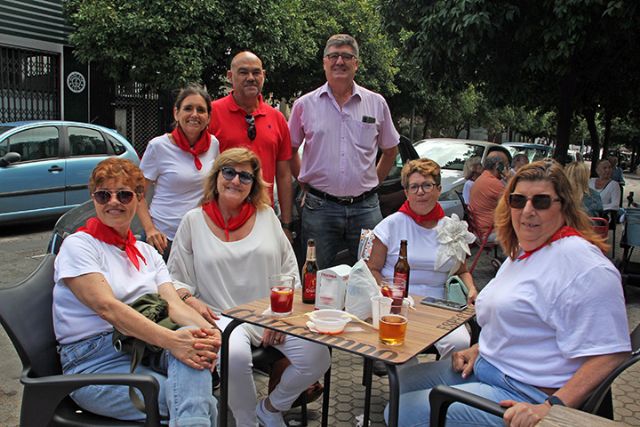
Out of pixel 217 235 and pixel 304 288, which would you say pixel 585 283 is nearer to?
pixel 304 288

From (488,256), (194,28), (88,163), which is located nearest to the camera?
(488,256)

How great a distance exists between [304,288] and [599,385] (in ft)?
4.52

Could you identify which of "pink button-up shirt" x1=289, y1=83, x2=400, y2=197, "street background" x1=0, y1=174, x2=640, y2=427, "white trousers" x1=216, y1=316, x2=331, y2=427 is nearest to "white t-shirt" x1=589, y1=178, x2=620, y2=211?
"street background" x1=0, y1=174, x2=640, y2=427

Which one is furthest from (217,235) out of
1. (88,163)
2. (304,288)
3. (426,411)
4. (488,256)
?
(88,163)

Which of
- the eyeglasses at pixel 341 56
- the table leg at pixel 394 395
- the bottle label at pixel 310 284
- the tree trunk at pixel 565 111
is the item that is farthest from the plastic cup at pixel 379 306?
the tree trunk at pixel 565 111

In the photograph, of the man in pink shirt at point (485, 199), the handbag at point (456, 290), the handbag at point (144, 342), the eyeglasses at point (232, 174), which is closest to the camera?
the handbag at point (144, 342)

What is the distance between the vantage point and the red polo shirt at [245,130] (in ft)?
12.5

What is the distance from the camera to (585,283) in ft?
6.54

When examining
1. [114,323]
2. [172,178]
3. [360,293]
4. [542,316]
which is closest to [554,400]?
[542,316]

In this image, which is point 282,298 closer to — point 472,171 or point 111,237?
point 111,237

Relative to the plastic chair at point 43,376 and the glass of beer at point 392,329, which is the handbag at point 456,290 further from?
the plastic chair at point 43,376

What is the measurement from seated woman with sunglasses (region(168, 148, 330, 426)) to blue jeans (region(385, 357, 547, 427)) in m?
0.52

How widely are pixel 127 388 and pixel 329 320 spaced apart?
845 millimetres

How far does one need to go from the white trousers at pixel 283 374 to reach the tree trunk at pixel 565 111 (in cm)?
846
